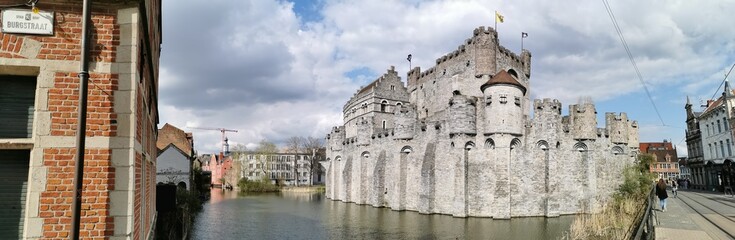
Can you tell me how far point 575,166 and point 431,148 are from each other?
10.3 metres

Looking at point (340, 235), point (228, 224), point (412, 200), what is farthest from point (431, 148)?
point (228, 224)

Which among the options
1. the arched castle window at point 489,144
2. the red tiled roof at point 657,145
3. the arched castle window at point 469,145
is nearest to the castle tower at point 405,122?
the arched castle window at point 469,145

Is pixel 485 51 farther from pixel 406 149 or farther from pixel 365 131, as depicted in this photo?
pixel 365 131

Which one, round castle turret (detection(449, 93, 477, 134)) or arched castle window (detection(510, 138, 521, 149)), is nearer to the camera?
arched castle window (detection(510, 138, 521, 149))

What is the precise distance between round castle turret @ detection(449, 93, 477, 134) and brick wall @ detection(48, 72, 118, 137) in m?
26.4

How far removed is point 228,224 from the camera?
25672 mm

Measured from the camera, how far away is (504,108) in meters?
28.8

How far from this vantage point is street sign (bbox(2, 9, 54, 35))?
4.61 m

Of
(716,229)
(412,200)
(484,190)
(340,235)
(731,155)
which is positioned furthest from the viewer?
(731,155)

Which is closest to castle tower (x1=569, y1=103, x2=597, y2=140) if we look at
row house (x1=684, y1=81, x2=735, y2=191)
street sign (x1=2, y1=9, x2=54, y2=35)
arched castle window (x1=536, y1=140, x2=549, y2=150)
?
arched castle window (x1=536, y1=140, x2=549, y2=150)

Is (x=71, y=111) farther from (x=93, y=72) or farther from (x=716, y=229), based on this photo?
(x=716, y=229)

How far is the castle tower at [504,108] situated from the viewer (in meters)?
28.7

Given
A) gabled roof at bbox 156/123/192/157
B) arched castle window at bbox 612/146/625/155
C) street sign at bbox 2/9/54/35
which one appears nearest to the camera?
street sign at bbox 2/9/54/35

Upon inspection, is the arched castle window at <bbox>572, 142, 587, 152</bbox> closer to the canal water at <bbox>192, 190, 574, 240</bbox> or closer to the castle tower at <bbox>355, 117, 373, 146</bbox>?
the canal water at <bbox>192, 190, 574, 240</bbox>
